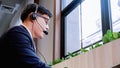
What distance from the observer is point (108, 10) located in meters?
2.67

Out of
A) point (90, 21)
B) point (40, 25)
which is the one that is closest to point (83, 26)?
point (90, 21)

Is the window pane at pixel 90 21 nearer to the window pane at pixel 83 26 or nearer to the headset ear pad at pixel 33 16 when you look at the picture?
Answer: the window pane at pixel 83 26

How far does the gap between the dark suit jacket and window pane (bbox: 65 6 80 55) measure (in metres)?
2.26

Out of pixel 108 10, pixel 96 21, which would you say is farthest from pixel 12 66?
pixel 96 21

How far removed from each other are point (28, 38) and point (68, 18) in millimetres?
2638

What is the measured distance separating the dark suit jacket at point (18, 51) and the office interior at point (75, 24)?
1607 mm

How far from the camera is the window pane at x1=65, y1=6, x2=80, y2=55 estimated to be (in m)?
3.39

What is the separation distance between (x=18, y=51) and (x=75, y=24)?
8.30 ft

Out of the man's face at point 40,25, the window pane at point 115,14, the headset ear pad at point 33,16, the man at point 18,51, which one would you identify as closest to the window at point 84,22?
the window pane at point 115,14

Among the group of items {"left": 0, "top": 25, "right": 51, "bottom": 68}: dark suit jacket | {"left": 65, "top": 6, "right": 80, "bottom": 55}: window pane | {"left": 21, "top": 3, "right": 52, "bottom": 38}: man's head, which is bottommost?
{"left": 65, "top": 6, "right": 80, "bottom": 55}: window pane

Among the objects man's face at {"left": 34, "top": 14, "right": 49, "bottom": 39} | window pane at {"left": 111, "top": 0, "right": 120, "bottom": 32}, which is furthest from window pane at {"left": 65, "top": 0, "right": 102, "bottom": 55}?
man's face at {"left": 34, "top": 14, "right": 49, "bottom": 39}

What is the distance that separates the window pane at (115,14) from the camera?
254 centimetres

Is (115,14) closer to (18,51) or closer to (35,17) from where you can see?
(35,17)

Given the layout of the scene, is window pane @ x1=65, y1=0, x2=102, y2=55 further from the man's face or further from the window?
the man's face
